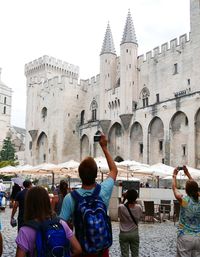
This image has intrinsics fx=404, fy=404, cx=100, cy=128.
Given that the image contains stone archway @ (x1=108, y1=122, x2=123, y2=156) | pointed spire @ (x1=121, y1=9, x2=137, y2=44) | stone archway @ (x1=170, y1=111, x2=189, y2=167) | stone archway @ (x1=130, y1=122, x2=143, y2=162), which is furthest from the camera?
stone archway @ (x1=108, y1=122, x2=123, y2=156)

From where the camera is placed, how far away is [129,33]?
43.8 meters

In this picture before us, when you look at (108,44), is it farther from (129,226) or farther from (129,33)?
(129,226)

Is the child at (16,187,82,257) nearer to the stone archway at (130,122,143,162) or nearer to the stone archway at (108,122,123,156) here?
the stone archway at (130,122,143,162)

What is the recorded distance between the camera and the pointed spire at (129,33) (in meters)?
43.7

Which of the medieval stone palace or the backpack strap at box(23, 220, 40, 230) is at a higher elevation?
the medieval stone palace

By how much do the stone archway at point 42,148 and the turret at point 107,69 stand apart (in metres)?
11.9

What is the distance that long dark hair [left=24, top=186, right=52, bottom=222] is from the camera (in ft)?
10.5

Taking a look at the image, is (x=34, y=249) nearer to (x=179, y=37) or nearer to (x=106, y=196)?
(x=106, y=196)

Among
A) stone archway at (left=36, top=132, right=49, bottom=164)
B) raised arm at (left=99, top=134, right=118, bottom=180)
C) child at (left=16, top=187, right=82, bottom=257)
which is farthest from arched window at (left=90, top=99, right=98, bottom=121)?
child at (left=16, top=187, right=82, bottom=257)

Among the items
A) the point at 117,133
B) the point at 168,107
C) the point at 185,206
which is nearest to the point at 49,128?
the point at 117,133

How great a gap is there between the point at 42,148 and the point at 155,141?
21.2m

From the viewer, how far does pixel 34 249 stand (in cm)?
315

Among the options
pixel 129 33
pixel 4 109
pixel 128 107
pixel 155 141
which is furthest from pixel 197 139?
pixel 4 109

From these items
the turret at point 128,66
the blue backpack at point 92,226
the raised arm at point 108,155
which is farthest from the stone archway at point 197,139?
the blue backpack at point 92,226
